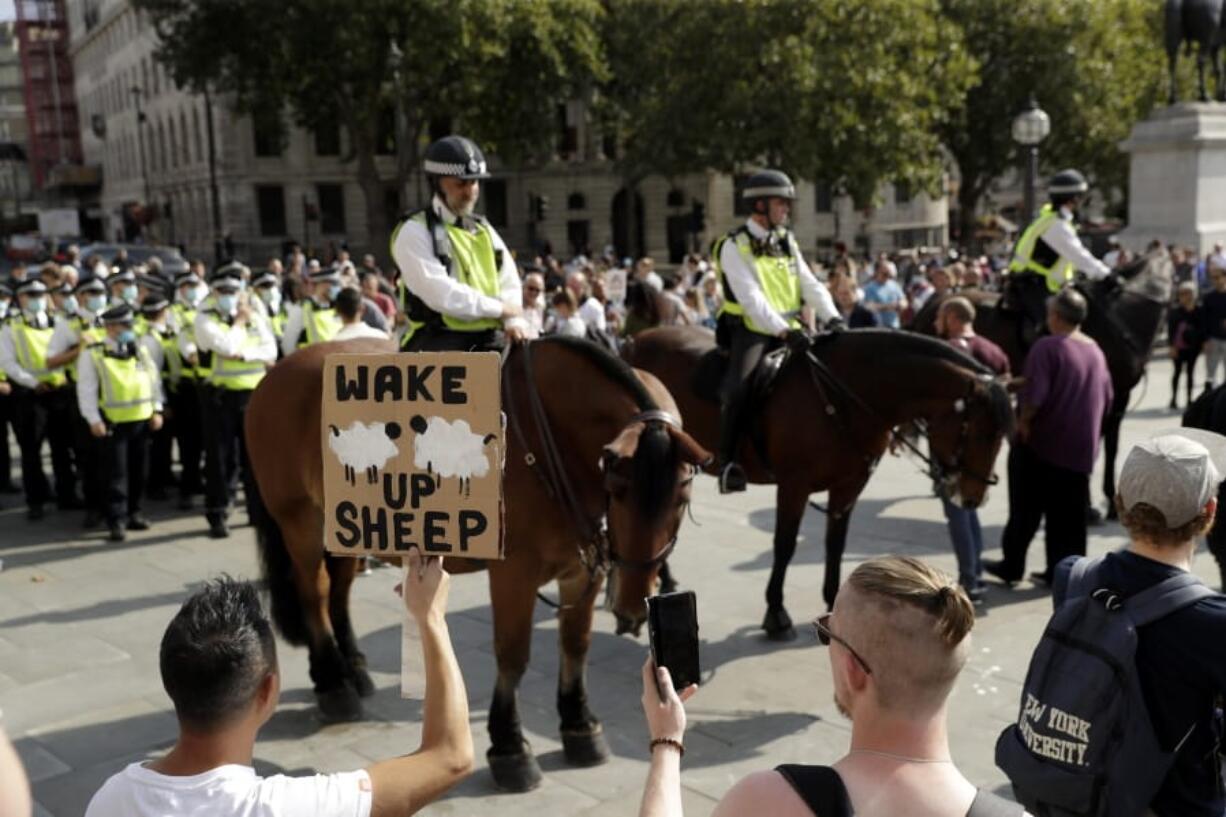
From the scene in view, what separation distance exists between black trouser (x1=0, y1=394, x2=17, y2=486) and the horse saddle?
7.70 metres

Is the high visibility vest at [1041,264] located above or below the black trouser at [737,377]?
above

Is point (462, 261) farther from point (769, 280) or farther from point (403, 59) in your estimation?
point (403, 59)

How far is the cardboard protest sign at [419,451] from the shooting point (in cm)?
321

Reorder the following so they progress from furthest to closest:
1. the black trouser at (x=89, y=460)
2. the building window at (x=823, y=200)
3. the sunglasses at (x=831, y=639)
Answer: the building window at (x=823, y=200) < the black trouser at (x=89, y=460) < the sunglasses at (x=831, y=639)

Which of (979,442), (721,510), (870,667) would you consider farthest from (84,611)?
(870,667)

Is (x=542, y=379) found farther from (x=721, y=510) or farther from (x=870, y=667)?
(x=721, y=510)

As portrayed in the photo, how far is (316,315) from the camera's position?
1169 cm

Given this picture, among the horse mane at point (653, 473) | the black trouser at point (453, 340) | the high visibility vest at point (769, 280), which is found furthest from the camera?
the high visibility vest at point (769, 280)

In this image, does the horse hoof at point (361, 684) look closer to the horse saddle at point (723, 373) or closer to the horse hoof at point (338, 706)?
the horse hoof at point (338, 706)

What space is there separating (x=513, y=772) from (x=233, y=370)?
6.58 meters

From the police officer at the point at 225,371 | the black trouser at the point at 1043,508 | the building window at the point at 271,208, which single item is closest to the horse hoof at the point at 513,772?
the black trouser at the point at 1043,508

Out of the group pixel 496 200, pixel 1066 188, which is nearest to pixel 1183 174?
pixel 1066 188

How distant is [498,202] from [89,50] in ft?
151

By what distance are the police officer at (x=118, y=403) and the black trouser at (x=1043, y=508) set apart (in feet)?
24.9
